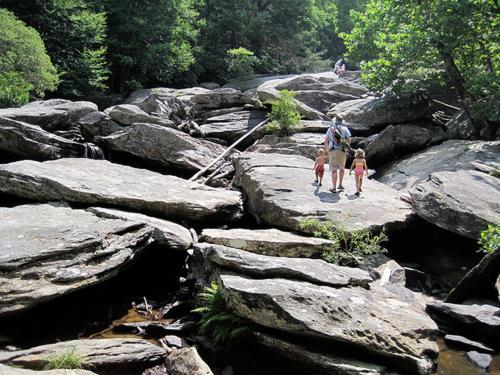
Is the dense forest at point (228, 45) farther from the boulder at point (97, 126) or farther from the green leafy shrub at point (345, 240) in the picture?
the green leafy shrub at point (345, 240)

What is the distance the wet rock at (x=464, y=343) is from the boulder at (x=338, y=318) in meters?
1.19

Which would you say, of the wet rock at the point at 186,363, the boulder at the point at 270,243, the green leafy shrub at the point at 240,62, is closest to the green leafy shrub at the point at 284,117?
the boulder at the point at 270,243

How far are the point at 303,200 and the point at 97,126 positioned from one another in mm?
9852

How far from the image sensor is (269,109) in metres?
23.1

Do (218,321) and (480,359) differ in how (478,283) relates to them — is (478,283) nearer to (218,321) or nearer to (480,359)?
(480,359)

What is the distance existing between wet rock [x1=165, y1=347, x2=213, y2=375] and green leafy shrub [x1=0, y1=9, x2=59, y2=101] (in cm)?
1759

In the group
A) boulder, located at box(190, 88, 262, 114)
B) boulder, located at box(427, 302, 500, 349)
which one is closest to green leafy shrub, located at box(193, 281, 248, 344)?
boulder, located at box(427, 302, 500, 349)

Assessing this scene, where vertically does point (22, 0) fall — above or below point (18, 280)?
above

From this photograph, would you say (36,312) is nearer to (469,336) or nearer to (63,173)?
(63,173)

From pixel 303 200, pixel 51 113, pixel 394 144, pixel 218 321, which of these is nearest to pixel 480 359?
pixel 218 321

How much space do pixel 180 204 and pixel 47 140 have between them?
6.38 metres

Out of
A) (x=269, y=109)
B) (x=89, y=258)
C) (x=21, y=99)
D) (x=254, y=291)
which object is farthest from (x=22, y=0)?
(x=254, y=291)

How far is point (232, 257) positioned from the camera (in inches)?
332

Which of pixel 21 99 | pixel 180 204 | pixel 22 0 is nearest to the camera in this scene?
pixel 180 204
